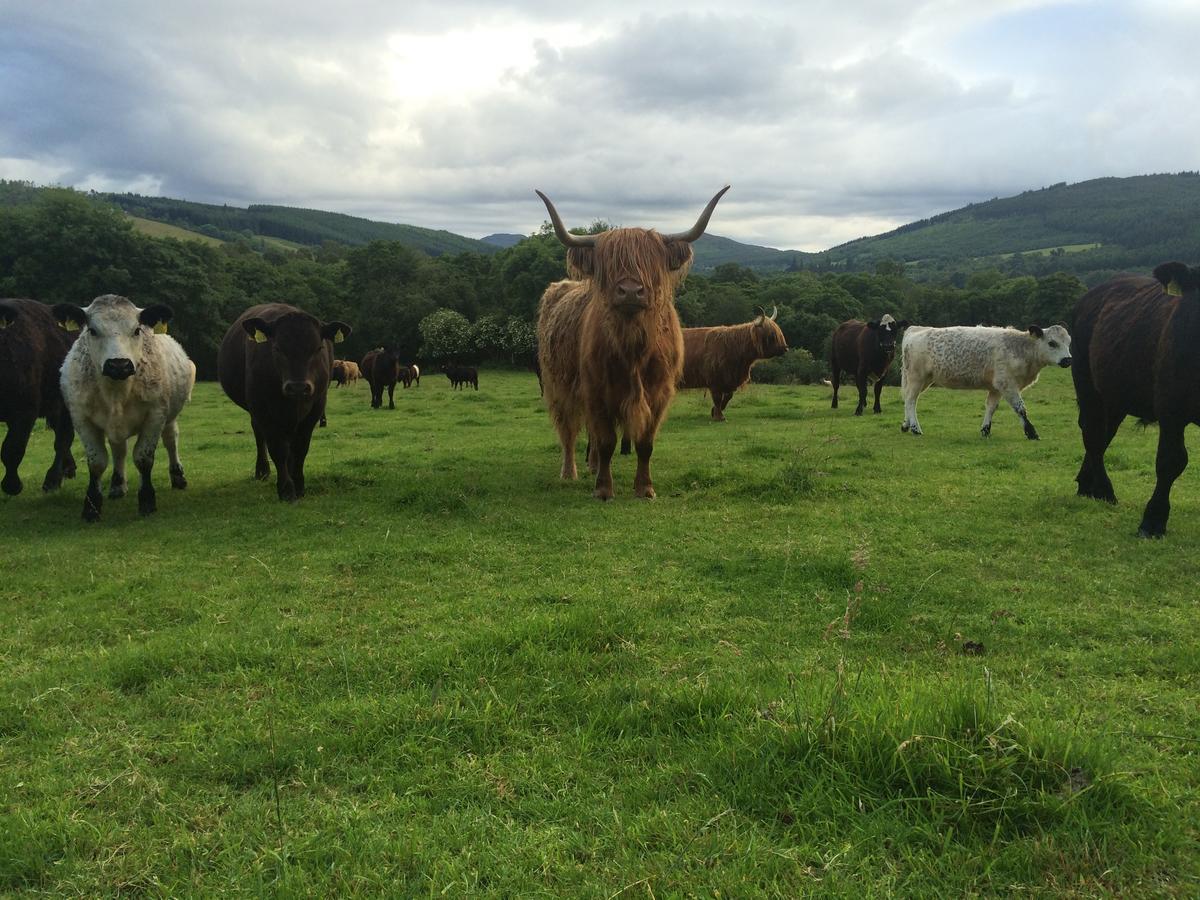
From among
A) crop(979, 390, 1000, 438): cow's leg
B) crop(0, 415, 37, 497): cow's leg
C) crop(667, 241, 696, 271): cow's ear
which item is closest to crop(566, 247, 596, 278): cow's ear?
crop(667, 241, 696, 271): cow's ear

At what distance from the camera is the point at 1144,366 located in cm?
646

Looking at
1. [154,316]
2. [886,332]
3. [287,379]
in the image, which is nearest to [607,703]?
[287,379]

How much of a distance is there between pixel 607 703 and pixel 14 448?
27.8 feet

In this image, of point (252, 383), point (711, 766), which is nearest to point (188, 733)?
point (711, 766)

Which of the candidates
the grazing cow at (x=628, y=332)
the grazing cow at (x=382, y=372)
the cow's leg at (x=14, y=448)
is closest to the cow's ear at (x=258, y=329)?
the cow's leg at (x=14, y=448)

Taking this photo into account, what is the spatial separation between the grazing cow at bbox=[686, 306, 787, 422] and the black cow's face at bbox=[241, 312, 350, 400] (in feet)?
35.2

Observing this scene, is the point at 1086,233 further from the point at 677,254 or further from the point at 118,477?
the point at 118,477

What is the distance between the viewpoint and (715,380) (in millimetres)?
17391

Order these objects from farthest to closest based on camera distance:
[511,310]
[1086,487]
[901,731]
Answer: [511,310] < [1086,487] < [901,731]

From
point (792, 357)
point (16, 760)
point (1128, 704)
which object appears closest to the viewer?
point (16, 760)

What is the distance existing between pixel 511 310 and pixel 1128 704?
5364cm

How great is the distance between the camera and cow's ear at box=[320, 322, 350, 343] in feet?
27.5

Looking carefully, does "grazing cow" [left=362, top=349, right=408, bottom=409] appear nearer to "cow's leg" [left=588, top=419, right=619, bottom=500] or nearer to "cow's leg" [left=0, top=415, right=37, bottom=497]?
"cow's leg" [left=0, top=415, right=37, bottom=497]

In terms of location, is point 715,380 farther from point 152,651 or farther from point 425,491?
point 152,651
